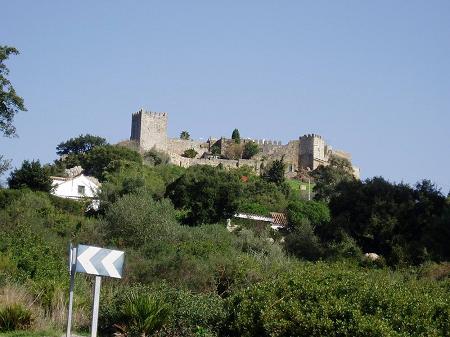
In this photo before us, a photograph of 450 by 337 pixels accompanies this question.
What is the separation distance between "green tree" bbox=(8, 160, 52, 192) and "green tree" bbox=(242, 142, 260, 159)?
40837 mm

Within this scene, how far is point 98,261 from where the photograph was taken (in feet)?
31.8

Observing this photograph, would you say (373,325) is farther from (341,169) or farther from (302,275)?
(341,169)

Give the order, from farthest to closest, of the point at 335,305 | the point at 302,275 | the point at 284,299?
the point at 302,275 → the point at 284,299 → the point at 335,305

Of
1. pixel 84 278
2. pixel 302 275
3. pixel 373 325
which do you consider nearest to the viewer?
pixel 373 325

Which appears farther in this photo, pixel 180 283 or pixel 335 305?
pixel 180 283

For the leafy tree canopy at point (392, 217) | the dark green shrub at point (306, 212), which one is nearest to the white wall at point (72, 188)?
the dark green shrub at point (306, 212)

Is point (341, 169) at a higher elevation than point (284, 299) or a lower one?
higher

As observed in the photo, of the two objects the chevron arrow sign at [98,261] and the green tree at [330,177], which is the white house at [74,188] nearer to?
the green tree at [330,177]

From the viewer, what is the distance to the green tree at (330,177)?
65463 millimetres

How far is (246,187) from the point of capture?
195 feet

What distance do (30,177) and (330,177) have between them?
32558mm

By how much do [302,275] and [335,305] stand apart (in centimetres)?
197

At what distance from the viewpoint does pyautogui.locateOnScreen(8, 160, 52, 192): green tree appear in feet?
164

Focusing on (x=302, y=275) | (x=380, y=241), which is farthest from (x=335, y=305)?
(x=380, y=241)
